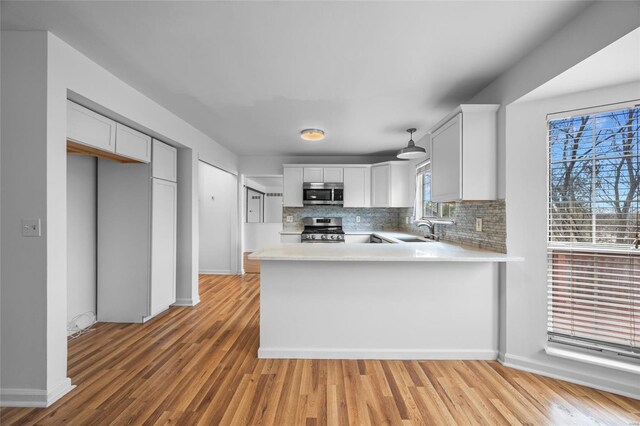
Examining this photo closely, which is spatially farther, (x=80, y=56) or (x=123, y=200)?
(x=123, y=200)

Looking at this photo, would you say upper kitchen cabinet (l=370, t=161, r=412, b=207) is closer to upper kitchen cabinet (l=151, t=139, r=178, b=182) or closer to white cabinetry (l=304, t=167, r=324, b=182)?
white cabinetry (l=304, t=167, r=324, b=182)

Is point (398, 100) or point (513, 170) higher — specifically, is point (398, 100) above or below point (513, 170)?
above

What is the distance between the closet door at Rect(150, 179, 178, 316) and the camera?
322cm

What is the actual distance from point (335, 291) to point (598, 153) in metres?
2.13

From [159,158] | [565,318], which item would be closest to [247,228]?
[159,158]

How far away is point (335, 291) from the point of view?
7.90 feet

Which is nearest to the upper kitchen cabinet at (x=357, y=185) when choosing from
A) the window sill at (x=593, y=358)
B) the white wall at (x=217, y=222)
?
the white wall at (x=217, y=222)

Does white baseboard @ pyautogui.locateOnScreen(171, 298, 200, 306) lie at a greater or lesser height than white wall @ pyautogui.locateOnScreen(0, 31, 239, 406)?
lesser

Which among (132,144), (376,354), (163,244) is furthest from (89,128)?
(376,354)

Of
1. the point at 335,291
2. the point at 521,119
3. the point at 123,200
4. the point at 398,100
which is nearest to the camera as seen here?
the point at 521,119

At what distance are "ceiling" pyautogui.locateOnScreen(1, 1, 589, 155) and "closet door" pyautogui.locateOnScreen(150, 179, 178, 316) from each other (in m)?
1.02

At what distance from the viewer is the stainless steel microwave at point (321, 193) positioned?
5234 millimetres

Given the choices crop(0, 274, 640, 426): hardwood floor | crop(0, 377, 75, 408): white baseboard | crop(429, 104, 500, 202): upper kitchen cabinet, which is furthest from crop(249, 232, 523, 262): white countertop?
crop(0, 377, 75, 408): white baseboard

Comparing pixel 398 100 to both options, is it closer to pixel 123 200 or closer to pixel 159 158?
pixel 159 158
